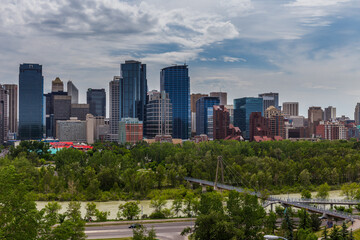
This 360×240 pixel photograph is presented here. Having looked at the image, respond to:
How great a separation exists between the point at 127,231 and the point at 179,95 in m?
139

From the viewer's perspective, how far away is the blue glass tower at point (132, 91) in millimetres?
181750

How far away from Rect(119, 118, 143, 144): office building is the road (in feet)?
342

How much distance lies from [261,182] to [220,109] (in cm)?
8324

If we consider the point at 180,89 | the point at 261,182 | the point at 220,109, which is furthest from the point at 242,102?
the point at 261,182

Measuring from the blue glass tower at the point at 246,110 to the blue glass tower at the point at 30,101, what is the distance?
96.9 metres

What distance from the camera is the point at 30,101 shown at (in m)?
179

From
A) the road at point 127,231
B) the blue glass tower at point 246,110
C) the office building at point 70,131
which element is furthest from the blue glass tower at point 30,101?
the road at point 127,231

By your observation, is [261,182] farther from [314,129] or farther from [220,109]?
[314,129]

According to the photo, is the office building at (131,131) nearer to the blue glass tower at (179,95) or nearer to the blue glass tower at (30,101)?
the blue glass tower at (179,95)

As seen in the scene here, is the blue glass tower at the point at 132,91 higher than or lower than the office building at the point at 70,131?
higher

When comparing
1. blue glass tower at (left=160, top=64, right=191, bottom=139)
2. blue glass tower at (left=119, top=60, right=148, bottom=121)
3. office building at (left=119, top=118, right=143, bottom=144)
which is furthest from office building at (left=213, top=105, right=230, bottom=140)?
blue glass tower at (left=119, top=60, right=148, bottom=121)

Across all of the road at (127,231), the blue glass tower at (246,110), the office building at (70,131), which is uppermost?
the blue glass tower at (246,110)

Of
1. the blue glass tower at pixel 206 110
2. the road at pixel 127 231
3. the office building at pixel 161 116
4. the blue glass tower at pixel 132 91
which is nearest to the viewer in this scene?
the road at pixel 127 231

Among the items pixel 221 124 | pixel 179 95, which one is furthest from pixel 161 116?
pixel 221 124
